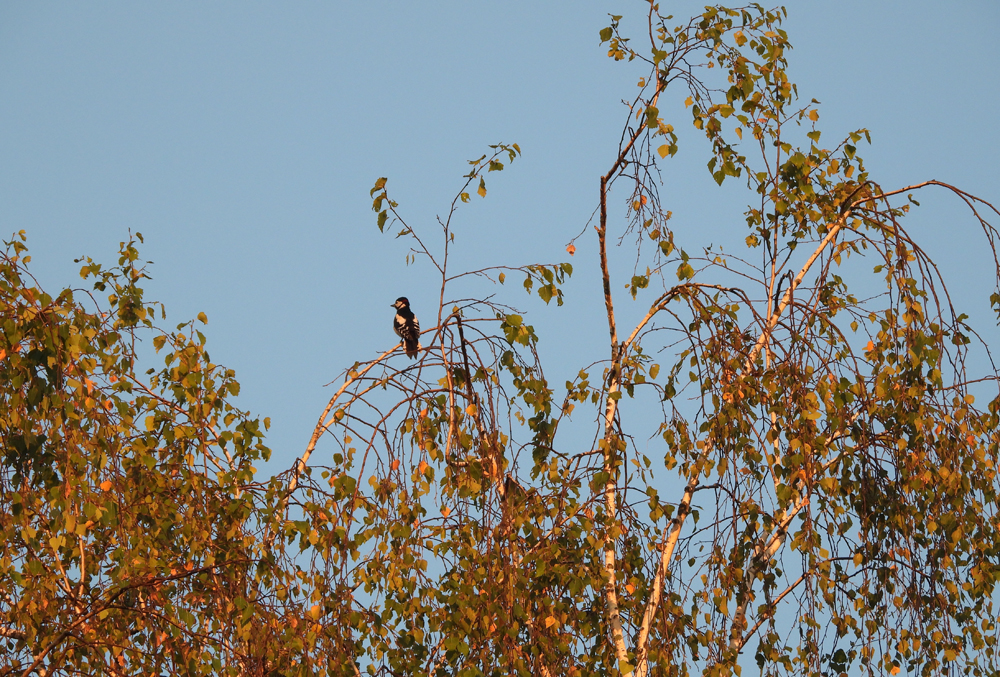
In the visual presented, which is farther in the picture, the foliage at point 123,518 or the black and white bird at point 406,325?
the black and white bird at point 406,325

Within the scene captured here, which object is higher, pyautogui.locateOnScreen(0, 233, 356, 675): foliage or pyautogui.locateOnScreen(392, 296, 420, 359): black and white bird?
pyautogui.locateOnScreen(392, 296, 420, 359): black and white bird

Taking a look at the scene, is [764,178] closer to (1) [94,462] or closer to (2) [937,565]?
(2) [937,565]

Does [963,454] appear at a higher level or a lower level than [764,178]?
lower

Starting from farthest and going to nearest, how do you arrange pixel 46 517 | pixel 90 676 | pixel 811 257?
pixel 811 257, pixel 46 517, pixel 90 676

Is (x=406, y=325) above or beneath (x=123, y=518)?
above

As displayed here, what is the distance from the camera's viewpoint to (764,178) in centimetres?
429

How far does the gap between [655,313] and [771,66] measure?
123cm

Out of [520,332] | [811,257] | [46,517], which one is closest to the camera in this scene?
[520,332]

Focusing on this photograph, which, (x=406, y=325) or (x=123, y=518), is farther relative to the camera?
(x=406, y=325)

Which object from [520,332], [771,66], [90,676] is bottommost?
[90,676]

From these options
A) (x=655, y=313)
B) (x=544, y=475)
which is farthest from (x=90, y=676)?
(x=655, y=313)

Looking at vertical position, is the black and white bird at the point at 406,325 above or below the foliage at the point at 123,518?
above

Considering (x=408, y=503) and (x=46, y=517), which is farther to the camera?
(x=46, y=517)

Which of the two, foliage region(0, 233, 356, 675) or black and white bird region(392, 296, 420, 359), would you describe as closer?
foliage region(0, 233, 356, 675)
